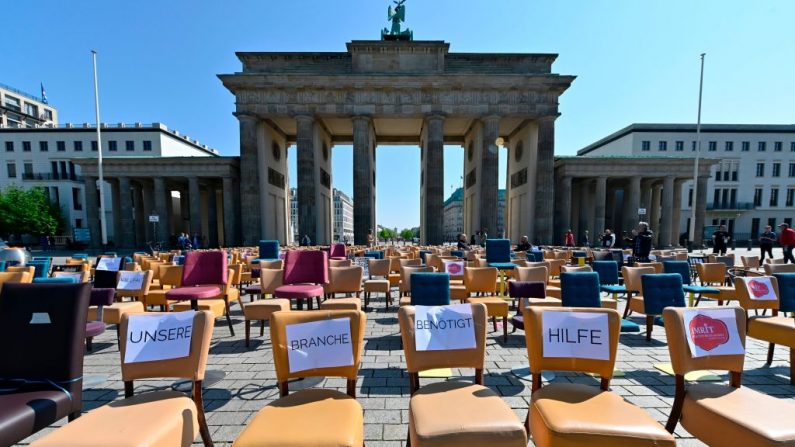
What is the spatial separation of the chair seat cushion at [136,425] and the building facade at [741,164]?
50.7 meters

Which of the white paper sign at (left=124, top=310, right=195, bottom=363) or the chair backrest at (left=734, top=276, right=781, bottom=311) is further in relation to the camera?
the chair backrest at (left=734, top=276, right=781, bottom=311)

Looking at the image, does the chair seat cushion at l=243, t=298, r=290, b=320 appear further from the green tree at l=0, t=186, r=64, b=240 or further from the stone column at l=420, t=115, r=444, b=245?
the green tree at l=0, t=186, r=64, b=240

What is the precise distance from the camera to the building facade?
39.8 meters

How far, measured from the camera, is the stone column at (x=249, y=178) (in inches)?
997

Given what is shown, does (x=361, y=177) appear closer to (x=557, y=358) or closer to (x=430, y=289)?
(x=430, y=289)

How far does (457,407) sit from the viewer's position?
2.15m

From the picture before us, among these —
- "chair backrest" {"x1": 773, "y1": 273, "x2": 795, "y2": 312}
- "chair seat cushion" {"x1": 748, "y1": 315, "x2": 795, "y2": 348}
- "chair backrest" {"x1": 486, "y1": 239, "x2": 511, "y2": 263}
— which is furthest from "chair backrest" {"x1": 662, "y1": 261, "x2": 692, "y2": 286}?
"chair backrest" {"x1": 486, "y1": 239, "x2": 511, "y2": 263}

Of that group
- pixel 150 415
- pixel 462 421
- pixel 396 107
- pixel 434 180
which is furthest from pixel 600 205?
pixel 150 415

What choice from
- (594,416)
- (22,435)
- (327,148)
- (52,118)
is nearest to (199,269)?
(22,435)

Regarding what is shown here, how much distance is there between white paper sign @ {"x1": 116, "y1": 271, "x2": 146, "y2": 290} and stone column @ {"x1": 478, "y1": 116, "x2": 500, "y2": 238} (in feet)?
75.6

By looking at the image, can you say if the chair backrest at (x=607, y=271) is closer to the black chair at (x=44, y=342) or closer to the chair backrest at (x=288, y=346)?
the chair backrest at (x=288, y=346)

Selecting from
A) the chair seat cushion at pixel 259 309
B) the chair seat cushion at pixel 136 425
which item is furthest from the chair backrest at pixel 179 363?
the chair seat cushion at pixel 259 309

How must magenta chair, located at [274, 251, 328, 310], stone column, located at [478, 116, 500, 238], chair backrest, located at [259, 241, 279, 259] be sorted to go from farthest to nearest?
stone column, located at [478, 116, 500, 238], chair backrest, located at [259, 241, 279, 259], magenta chair, located at [274, 251, 328, 310]

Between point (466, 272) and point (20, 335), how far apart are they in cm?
528
